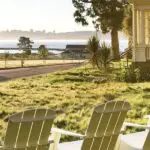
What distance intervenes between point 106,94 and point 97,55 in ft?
37.6

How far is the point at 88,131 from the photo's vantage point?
6.26 metres

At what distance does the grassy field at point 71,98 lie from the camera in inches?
460

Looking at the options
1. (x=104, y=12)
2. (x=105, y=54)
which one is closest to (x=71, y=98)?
(x=105, y=54)

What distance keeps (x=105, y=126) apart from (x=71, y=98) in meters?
9.41

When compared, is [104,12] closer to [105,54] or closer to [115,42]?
[115,42]

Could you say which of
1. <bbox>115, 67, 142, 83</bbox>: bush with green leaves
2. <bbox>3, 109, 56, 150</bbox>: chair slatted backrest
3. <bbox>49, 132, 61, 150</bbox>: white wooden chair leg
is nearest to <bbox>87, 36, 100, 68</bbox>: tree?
<bbox>115, 67, 142, 83</bbox>: bush with green leaves

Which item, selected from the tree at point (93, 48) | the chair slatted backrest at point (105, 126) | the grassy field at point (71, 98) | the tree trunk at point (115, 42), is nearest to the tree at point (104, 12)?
the tree trunk at point (115, 42)

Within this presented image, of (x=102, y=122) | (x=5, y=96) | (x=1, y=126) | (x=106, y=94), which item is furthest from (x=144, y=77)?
(x=102, y=122)

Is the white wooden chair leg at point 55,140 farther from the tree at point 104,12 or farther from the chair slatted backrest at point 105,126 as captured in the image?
the tree at point 104,12

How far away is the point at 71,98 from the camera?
51.9 feet

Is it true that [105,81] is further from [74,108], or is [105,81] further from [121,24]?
[121,24]

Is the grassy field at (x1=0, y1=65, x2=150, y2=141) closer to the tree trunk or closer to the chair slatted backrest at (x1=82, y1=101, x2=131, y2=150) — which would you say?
the chair slatted backrest at (x1=82, y1=101, x2=131, y2=150)

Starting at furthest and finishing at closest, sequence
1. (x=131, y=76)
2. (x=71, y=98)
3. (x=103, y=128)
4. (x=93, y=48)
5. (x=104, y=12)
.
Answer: (x=104, y=12) → (x=93, y=48) → (x=131, y=76) → (x=71, y=98) → (x=103, y=128)

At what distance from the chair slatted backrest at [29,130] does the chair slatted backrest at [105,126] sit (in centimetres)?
60
